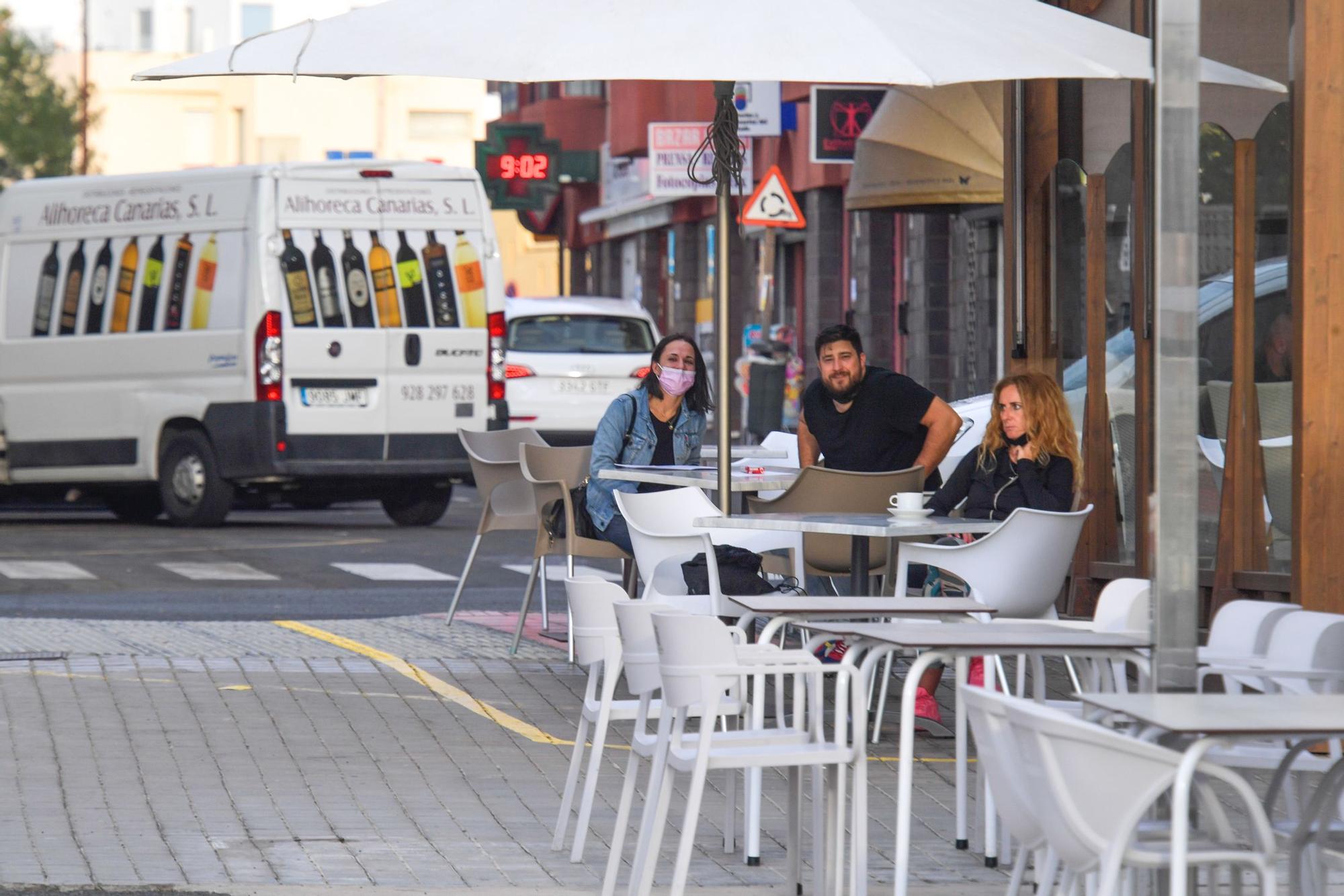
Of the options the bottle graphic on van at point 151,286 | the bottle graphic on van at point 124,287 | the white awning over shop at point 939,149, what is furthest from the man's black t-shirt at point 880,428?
the bottle graphic on van at point 124,287

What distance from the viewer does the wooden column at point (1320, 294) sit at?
7918 mm

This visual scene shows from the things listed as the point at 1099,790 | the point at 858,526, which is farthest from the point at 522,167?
the point at 1099,790

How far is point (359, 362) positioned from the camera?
1816 centimetres

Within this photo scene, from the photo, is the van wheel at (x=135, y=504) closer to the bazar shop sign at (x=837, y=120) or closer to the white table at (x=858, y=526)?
the bazar shop sign at (x=837, y=120)

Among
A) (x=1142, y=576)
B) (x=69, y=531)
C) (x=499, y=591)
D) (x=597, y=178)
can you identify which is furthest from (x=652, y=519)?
(x=597, y=178)

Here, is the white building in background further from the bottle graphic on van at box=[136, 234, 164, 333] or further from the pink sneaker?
the pink sneaker

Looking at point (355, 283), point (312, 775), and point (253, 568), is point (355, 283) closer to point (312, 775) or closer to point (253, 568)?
point (253, 568)

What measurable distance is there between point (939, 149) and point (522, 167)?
36.8 ft

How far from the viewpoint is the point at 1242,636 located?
580 cm

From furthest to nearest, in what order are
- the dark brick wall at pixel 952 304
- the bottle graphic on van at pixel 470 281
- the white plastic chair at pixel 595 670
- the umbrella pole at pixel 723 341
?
1. the dark brick wall at pixel 952 304
2. the bottle graphic on van at pixel 470 281
3. the umbrella pole at pixel 723 341
4. the white plastic chair at pixel 595 670

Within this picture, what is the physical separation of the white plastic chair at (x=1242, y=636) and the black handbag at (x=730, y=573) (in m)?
2.82

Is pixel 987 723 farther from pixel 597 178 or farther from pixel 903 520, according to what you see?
pixel 597 178

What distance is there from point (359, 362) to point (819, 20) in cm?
1105

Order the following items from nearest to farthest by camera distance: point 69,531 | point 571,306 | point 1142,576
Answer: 1. point 1142,576
2. point 69,531
3. point 571,306
